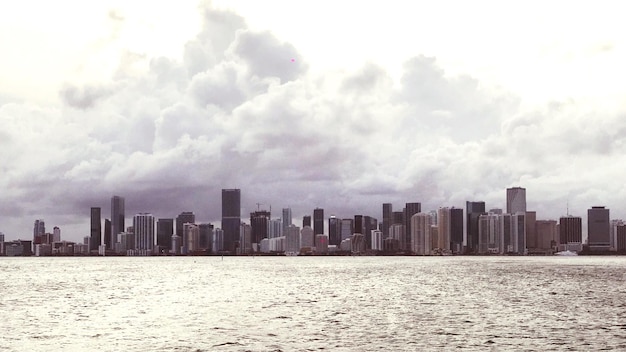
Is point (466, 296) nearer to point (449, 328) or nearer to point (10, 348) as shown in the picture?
point (449, 328)

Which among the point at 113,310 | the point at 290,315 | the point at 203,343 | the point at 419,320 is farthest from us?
the point at 113,310

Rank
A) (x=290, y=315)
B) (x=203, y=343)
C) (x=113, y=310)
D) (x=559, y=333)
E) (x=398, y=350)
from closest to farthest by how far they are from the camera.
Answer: (x=398, y=350) < (x=203, y=343) < (x=559, y=333) < (x=290, y=315) < (x=113, y=310)

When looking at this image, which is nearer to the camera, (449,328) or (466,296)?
(449,328)

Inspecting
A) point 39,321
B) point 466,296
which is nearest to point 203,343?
point 39,321

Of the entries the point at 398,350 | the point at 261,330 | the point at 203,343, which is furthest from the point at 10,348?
the point at 398,350

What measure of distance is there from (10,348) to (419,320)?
119ft

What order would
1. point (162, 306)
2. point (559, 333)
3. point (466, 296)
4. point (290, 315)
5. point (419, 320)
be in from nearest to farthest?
1. point (559, 333)
2. point (419, 320)
3. point (290, 315)
4. point (162, 306)
5. point (466, 296)

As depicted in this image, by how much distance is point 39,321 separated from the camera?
232 ft

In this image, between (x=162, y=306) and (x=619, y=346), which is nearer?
(x=619, y=346)

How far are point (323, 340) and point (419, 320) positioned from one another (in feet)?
55.9

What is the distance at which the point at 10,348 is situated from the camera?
50.6 metres

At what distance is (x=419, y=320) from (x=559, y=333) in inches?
555

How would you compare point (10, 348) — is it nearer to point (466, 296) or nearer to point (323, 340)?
point (323, 340)

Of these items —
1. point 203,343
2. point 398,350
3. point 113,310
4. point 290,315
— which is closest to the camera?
point 398,350
